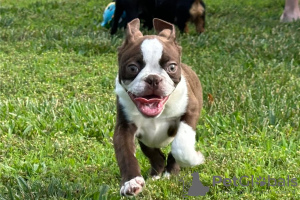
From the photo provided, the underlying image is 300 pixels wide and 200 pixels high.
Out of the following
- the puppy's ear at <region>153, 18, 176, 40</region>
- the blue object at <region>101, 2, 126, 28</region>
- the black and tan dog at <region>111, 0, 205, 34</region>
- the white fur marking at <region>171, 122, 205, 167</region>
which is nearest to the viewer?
the white fur marking at <region>171, 122, 205, 167</region>

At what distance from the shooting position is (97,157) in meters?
4.38

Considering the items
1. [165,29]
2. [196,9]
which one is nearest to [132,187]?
[165,29]

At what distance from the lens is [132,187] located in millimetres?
3123

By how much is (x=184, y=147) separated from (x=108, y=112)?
1869 mm

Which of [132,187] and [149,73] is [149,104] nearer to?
[149,73]

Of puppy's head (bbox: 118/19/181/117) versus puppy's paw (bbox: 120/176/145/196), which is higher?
puppy's head (bbox: 118/19/181/117)

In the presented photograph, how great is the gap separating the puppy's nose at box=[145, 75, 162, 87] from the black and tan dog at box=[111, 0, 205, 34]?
6093 millimetres

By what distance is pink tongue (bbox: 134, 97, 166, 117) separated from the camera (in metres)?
3.25

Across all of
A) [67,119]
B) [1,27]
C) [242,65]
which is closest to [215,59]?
[242,65]

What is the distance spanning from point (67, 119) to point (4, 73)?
180 centimetres

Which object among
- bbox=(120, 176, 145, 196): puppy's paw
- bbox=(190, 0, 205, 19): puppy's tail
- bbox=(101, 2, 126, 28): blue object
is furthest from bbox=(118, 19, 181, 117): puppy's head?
bbox=(101, 2, 126, 28): blue object

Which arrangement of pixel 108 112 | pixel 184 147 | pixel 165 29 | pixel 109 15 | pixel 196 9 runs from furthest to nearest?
1. pixel 109 15
2. pixel 196 9
3. pixel 108 112
4. pixel 165 29
5. pixel 184 147

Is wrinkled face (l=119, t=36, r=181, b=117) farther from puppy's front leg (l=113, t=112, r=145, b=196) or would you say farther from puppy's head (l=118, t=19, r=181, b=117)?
puppy's front leg (l=113, t=112, r=145, b=196)

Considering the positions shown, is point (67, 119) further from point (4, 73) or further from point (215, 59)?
point (215, 59)
